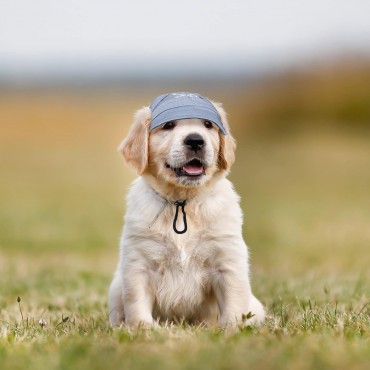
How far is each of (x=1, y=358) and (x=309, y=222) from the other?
954cm

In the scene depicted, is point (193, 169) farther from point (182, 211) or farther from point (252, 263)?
point (252, 263)

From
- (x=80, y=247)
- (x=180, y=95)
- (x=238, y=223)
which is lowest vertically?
(x=80, y=247)

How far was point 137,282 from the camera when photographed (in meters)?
4.62

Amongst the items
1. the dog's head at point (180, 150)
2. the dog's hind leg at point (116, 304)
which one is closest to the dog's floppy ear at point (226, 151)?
the dog's head at point (180, 150)

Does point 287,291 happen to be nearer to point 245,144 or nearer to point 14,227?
point 14,227

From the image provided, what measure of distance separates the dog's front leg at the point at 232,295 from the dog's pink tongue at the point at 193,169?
0.60 m

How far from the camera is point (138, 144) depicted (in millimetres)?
4727

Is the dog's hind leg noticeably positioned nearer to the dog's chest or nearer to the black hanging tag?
the dog's chest

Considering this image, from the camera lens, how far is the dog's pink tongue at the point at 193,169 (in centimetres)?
457

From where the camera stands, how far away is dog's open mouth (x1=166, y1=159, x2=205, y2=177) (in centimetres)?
457

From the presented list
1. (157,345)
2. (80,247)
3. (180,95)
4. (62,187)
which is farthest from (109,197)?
(157,345)

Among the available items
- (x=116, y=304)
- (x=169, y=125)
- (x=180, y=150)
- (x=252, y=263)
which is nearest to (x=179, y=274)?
(x=116, y=304)

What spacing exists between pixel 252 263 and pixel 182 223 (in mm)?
3710

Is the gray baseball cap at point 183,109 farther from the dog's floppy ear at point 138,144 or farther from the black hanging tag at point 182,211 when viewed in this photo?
the black hanging tag at point 182,211
